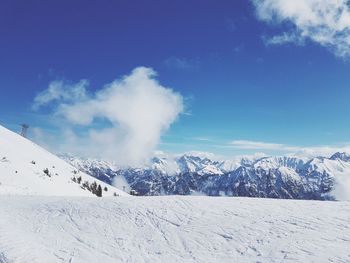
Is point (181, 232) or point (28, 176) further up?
point (28, 176)

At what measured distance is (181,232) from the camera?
19406 millimetres

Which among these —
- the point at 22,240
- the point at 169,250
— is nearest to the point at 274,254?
the point at 169,250

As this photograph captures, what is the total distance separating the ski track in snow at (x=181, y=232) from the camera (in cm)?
1617

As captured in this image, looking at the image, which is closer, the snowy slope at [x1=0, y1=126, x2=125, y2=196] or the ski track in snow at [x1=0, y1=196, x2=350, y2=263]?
the ski track in snow at [x1=0, y1=196, x2=350, y2=263]

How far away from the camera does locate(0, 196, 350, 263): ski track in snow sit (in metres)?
16.2

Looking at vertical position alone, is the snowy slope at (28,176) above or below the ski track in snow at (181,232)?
above

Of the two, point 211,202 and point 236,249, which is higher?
point 211,202

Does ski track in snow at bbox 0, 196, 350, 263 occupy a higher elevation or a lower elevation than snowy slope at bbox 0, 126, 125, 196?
lower

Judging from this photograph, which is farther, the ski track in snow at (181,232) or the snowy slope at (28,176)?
the snowy slope at (28,176)

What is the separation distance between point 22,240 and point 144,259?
714cm

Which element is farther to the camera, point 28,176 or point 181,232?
point 28,176

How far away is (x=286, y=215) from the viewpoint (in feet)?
67.5

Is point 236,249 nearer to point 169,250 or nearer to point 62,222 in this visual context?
point 169,250

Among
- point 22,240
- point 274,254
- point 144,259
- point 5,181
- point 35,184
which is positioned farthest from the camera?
point 35,184
